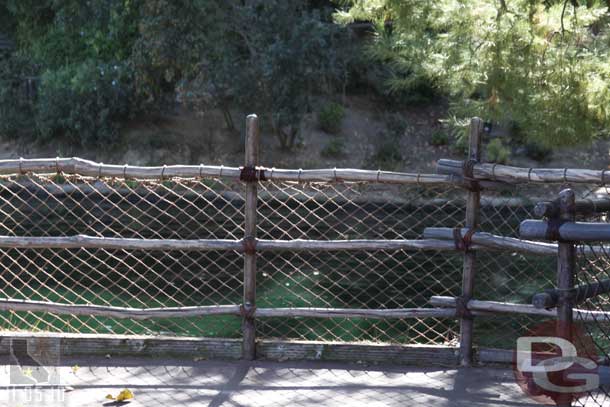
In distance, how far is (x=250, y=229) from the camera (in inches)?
189

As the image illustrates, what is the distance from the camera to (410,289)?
31.0 feet

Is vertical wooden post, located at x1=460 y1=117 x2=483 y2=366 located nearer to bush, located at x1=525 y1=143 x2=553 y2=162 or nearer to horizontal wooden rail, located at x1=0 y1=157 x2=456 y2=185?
horizontal wooden rail, located at x1=0 y1=157 x2=456 y2=185

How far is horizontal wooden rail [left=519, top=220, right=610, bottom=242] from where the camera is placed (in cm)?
250

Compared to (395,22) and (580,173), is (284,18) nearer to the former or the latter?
(395,22)

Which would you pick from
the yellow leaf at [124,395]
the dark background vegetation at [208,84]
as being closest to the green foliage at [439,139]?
the dark background vegetation at [208,84]

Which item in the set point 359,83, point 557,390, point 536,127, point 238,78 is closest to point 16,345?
point 557,390

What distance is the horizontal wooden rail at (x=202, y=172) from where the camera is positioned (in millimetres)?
4742

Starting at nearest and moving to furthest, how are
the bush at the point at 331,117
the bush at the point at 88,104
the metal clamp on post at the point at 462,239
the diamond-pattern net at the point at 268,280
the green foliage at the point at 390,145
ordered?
1. the metal clamp on post at the point at 462,239
2. the diamond-pattern net at the point at 268,280
3. the bush at the point at 88,104
4. the green foliage at the point at 390,145
5. the bush at the point at 331,117

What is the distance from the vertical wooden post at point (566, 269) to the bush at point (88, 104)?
55.5 ft

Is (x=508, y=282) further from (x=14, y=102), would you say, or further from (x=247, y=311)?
(x=14, y=102)

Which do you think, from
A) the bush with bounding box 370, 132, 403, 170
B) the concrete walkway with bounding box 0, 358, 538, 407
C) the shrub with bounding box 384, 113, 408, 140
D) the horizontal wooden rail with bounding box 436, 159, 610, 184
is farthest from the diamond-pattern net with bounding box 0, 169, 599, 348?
the shrub with bounding box 384, 113, 408, 140

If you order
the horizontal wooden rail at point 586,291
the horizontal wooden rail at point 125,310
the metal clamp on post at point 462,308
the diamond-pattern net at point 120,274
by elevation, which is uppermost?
the horizontal wooden rail at point 586,291

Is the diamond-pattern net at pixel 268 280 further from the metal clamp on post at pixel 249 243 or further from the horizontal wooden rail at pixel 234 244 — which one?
the metal clamp on post at pixel 249 243

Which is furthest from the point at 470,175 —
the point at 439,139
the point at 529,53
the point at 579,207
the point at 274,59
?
the point at 439,139
